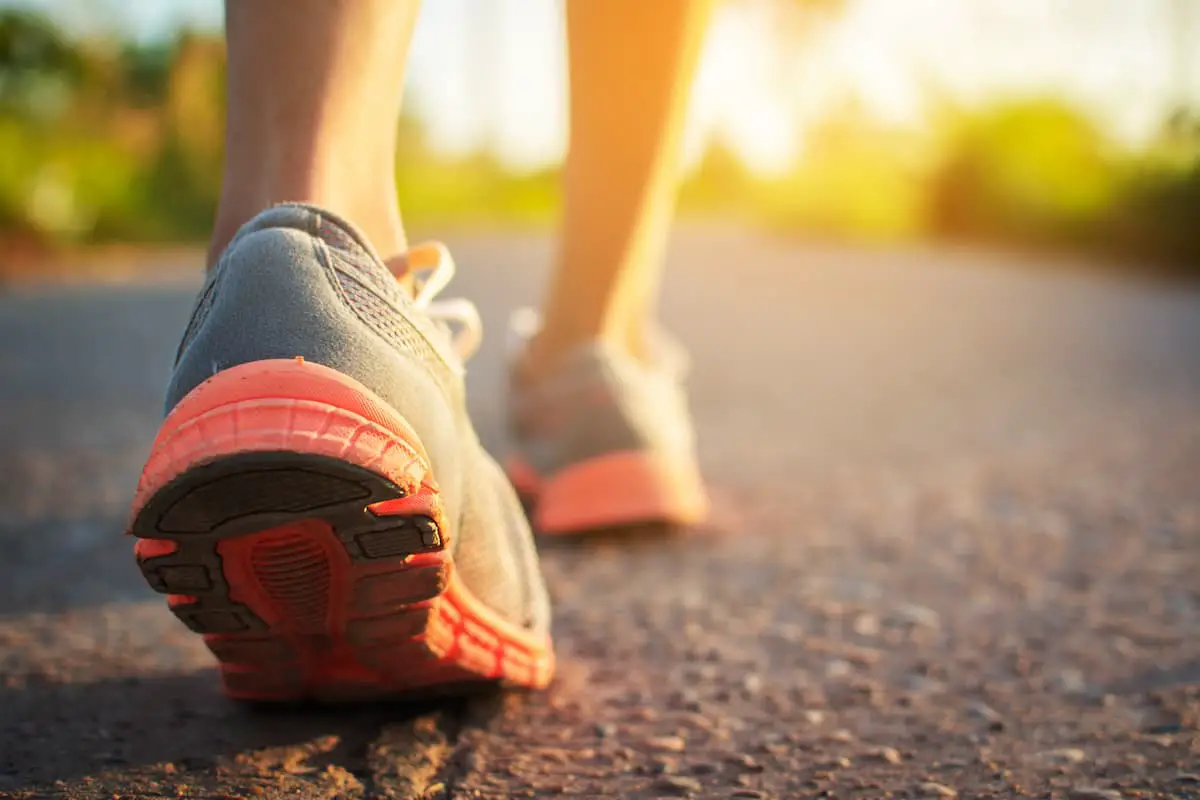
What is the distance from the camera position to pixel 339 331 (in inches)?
29.9

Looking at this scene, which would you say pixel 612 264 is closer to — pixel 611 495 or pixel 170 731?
pixel 611 495

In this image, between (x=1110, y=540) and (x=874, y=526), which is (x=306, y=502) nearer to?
(x=874, y=526)

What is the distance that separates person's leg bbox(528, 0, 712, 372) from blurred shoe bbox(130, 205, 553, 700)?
66 centimetres

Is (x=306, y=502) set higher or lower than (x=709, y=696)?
higher

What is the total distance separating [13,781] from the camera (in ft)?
2.65

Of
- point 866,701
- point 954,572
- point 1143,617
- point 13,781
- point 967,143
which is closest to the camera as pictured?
point 13,781

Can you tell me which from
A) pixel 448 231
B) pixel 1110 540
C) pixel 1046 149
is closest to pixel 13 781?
pixel 1110 540

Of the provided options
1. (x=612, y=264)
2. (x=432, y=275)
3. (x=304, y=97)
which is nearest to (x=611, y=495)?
(x=612, y=264)

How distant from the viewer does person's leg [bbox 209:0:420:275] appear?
2.91ft

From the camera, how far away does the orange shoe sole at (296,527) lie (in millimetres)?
672

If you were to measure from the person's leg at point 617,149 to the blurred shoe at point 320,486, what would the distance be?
2.17ft

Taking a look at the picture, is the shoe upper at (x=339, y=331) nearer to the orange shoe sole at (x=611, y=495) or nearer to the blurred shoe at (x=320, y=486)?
the blurred shoe at (x=320, y=486)

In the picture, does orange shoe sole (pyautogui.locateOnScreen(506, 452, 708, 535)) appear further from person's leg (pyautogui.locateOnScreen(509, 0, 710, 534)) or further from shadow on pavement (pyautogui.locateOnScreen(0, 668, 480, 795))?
shadow on pavement (pyautogui.locateOnScreen(0, 668, 480, 795))

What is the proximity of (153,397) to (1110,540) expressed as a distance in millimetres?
2451
